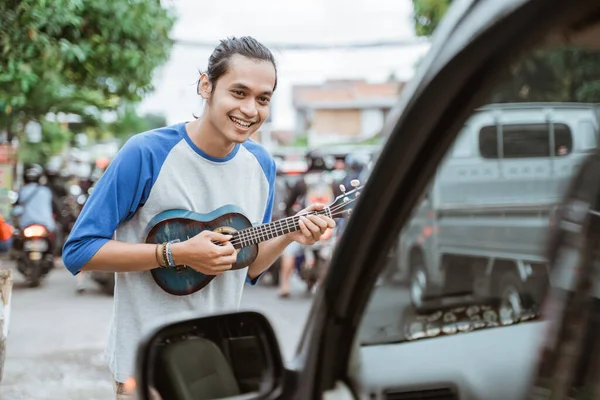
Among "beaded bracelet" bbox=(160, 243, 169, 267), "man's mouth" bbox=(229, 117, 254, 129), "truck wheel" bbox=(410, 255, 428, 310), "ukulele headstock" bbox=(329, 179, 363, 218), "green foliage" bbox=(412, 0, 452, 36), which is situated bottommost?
"beaded bracelet" bbox=(160, 243, 169, 267)

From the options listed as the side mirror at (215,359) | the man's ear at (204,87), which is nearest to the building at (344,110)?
the man's ear at (204,87)

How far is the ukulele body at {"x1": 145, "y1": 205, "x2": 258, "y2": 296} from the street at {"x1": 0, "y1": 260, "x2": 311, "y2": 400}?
1117mm

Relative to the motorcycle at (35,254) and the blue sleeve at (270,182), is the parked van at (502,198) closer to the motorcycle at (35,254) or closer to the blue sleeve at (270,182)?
the blue sleeve at (270,182)

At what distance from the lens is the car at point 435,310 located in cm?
98

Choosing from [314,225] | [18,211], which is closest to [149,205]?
[314,225]

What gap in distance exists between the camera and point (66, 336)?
7.30 metres

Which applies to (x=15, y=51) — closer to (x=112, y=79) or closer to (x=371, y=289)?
(x=112, y=79)

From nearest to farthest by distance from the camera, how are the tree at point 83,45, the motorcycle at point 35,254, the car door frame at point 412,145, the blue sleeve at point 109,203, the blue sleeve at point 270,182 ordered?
1. the car door frame at point 412,145
2. the blue sleeve at point 109,203
3. the blue sleeve at point 270,182
4. the tree at point 83,45
5. the motorcycle at point 35,254

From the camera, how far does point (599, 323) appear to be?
3.42 feet

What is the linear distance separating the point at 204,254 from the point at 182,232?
0.46 feet

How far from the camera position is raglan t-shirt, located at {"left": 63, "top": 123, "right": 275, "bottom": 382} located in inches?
85.6

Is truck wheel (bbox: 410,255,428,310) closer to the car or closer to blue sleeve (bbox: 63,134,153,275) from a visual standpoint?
the car

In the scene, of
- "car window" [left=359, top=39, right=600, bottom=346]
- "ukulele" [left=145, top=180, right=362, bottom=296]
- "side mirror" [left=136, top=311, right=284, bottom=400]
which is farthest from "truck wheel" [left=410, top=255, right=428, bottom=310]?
"ukulele" [left=145, top=180, right=362, bottom=296]

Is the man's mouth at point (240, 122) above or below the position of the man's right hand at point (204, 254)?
above
